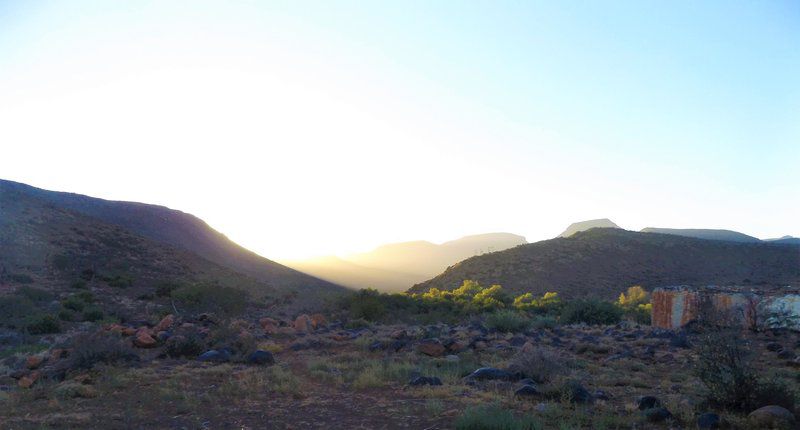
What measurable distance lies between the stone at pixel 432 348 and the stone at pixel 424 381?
358 cm

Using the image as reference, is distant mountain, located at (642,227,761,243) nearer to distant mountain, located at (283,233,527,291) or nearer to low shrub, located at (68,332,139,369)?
distant mountain, located at (283,233,527,291)

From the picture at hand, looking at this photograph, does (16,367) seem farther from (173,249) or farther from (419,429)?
(173,249)

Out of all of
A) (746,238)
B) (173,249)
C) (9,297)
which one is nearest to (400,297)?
(9,297)

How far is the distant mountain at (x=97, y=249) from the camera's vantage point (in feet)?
138

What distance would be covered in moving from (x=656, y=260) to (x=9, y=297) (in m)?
52.5

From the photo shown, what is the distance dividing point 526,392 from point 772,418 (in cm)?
335

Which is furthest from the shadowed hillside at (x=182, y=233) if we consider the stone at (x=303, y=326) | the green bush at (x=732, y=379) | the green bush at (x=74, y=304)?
the green bush at (x=732, y=379)

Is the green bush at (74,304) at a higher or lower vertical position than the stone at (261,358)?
lower

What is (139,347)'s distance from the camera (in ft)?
51.3

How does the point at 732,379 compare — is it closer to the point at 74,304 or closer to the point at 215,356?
the point at 215,356

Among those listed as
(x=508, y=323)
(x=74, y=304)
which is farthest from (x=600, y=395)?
(x=74, y=304)

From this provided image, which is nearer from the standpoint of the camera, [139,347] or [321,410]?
[321,410]

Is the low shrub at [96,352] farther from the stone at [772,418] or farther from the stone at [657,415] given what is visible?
the stone at [772,418]

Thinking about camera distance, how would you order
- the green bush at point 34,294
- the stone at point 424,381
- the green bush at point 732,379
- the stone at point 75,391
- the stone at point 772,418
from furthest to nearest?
1. the green bush at point 34,294
2. the stone at point 424,381
3. the stone at point 75,391
4. the green bush at point 732,379
5. the stone at point 772,418
